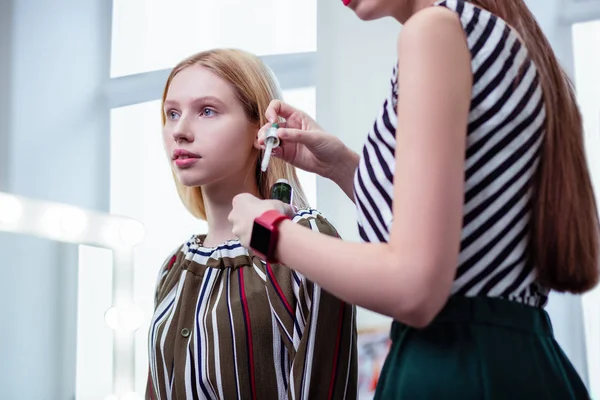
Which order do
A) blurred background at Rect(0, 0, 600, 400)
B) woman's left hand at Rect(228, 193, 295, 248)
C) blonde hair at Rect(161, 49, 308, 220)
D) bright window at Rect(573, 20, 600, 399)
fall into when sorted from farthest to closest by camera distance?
blurred background at Rect(0, 0, 600, 400), bright window at Rect(573, 20, 600, 399), blonde hair at Rect(161, 49, 308, 220), woman's left hand at Rect(228, 193, 295, 248)

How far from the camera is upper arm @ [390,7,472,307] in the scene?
571 mm

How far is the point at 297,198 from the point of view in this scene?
4.37 feet

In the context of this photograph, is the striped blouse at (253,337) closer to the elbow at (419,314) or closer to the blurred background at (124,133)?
the elbow at (419,314)

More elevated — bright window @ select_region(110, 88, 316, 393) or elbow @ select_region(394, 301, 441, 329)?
bright window @ select_region(110, 88, 316, 393)

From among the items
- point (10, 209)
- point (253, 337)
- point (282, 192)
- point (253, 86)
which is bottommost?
point (253, 337)

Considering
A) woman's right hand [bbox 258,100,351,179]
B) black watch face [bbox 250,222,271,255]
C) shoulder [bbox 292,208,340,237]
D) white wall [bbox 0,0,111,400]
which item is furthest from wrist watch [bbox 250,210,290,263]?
white wall [bbox 0,0,111,400]

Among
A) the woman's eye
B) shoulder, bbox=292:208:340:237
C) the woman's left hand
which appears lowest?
the woman's left hand

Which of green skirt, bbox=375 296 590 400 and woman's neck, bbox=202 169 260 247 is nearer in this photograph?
green skirt, bbox=375 296 590 400

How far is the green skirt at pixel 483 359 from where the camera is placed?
620 millimetres

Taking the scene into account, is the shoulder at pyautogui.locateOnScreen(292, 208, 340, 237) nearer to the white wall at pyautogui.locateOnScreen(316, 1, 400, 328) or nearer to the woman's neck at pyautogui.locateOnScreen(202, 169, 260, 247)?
the woman's neck at pyautogui.locateOnScreen(202, 169, 260, 247)

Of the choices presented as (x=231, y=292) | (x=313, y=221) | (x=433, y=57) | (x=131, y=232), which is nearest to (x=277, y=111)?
(x=313, y=221)

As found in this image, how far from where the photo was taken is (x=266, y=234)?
2.19 ft

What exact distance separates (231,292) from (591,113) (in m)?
1.19

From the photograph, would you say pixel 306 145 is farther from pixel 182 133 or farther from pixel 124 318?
pixel 124 318
